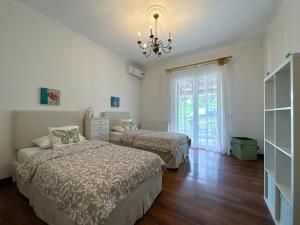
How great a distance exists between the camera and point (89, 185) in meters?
1.14

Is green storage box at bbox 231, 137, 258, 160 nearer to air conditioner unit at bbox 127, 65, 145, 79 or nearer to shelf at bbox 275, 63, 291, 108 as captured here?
shelf at bbox 275, 63, 291, 108

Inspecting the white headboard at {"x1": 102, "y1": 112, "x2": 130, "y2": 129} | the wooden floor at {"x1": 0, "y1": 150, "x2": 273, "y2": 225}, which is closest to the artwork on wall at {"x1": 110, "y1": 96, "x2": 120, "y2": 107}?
the white headboard at {"x1": 102, "y1": 112, "x2": 130, "y2": 129}

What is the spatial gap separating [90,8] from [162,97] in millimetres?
3298

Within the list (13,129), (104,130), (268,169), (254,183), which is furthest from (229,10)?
(13,129)

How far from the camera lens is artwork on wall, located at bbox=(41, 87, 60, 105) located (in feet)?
8.57

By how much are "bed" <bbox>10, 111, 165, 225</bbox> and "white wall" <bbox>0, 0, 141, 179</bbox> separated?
93 centimetres

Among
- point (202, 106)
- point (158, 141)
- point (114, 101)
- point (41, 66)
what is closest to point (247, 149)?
point (202, 106)

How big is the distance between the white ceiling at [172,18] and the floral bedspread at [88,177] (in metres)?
2.41

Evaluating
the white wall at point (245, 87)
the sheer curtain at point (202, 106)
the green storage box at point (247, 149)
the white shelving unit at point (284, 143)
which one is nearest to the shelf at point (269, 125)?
the white shelving unit at point (284, 143)

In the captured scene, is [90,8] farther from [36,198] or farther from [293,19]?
[293,19]

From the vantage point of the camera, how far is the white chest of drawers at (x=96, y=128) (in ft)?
10.4

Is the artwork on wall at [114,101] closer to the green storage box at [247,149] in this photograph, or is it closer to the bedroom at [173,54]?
the bedroom at [173,54]

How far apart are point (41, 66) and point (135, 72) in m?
2.87

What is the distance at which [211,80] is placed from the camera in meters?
4.08
